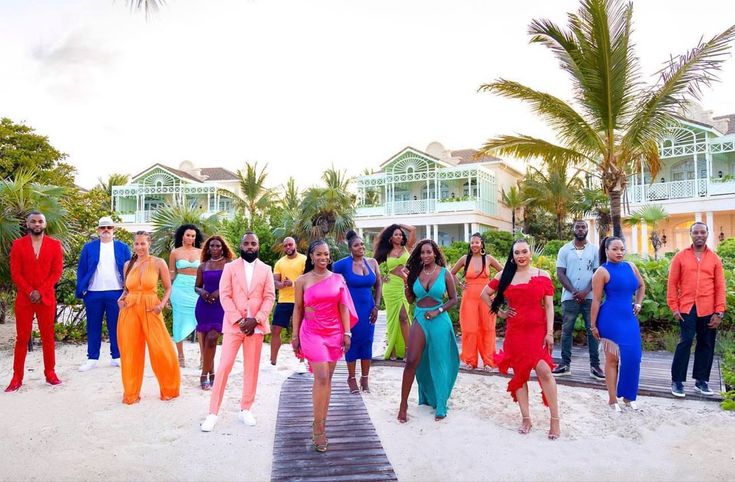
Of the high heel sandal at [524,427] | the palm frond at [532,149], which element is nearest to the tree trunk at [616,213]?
the palm frond at [532,149]

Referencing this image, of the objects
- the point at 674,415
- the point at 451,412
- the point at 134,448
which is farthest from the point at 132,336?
the point at 674,415

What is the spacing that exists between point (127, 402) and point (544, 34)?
36.5 feet

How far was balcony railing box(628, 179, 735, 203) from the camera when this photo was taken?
23.6 metres

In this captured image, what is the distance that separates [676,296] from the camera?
6.47m

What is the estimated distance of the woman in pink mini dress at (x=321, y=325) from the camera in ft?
15.4

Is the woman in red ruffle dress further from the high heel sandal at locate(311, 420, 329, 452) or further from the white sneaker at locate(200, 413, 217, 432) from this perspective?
the white sneaker at locate(200, 413, 217, 432)

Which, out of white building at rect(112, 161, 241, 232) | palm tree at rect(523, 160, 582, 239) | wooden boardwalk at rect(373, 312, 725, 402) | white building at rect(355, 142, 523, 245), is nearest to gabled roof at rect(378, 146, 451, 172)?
white building at rect(355, 142, 523, 245)

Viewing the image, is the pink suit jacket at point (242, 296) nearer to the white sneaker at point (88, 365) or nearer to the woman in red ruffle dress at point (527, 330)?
the woman in red ruffle dress at point (527, 330)

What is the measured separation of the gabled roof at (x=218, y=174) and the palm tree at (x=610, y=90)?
109 feet

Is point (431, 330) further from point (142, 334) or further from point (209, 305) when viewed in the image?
point (142, 334)

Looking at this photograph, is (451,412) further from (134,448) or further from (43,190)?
(43,190)

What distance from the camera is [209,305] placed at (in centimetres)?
655

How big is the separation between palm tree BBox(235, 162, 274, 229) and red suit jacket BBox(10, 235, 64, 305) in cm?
3395

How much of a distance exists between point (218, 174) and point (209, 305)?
1600 inches
